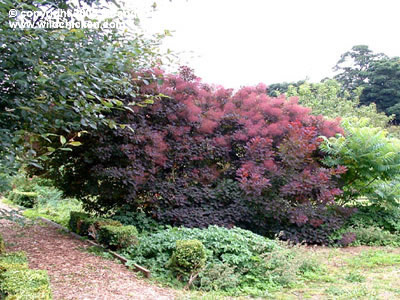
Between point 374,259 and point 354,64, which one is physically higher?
point 354,64

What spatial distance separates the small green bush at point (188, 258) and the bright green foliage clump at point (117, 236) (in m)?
1.03

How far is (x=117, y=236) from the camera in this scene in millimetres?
5301

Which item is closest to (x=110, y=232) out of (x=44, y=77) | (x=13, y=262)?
(x=13, y=262)

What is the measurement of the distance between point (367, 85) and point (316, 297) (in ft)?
88.6

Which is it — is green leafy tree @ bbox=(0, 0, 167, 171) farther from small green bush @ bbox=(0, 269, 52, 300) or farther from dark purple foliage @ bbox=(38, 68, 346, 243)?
dark purple foliage @ bbox=(38, 68, 346, 243)

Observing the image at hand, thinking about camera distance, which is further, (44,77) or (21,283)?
(21,283)

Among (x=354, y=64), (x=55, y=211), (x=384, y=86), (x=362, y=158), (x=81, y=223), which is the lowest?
(x=55, y=211)

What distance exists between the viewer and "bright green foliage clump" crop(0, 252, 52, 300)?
9.26 ft

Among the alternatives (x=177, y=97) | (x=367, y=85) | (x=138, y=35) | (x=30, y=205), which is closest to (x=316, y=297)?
(x=138, y=35)

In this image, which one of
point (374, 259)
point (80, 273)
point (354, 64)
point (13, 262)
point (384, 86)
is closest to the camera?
point (13, 262)

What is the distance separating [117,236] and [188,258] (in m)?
1.34

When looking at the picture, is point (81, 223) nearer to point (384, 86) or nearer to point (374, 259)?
point (374, 259)

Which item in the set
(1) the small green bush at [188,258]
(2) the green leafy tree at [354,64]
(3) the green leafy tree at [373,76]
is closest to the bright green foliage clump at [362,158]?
(1) the small green bush at [188,258]

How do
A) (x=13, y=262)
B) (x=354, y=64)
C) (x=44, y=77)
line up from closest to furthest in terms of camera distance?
(x=44, y=77), (x=13, y=262), (x=354, y=64)
